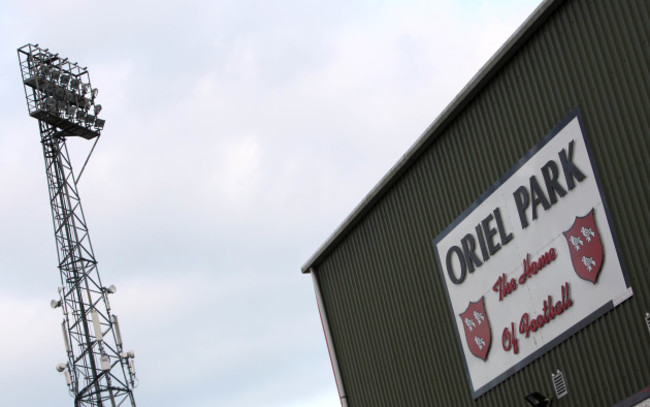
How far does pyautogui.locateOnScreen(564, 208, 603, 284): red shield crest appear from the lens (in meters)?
18.8

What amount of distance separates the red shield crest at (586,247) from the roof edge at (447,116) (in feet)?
13.3

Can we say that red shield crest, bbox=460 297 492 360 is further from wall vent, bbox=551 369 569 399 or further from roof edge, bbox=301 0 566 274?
roof edge, bbox=301 0 566 274

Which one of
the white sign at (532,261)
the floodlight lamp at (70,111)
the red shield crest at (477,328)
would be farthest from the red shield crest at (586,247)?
the floodlight lamp at (70,111)

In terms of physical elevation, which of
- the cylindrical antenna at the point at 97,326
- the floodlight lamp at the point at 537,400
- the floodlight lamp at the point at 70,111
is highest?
the floodlight lamp at the point at 70,111

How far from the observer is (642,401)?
1789 cm

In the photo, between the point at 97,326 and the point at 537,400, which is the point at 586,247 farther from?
the point at 97,326

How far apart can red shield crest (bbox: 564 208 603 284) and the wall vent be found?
2319 mm

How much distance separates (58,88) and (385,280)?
2680 cm

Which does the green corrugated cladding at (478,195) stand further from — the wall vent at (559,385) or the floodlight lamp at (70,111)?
the floodlight lamp at (70,111)

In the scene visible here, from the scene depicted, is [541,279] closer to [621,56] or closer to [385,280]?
[621,56]

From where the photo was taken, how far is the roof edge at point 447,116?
65.1 ft

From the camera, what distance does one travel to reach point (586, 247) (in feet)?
62.1

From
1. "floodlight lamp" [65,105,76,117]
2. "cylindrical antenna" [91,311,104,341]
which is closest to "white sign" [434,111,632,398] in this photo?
"cylindrical antenna" [91,311,104,341]

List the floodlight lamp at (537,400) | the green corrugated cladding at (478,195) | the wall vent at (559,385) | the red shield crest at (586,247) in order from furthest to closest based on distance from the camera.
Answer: the floodlight lamp at (537,400)
the wall vent at (559,385)
the red shield crest at (586,247)
the green corrugated cladding at (478,195)
